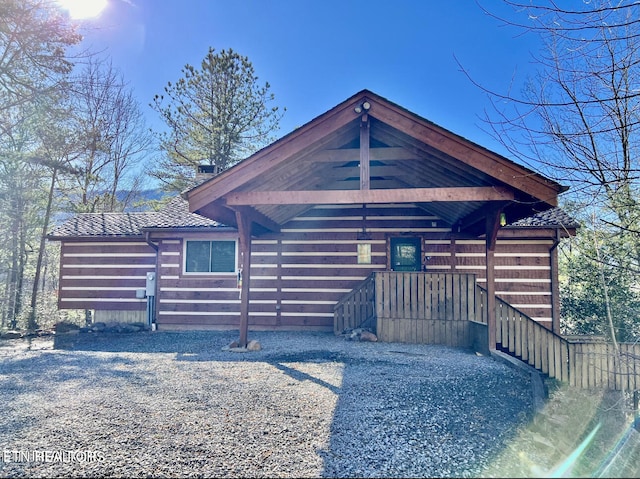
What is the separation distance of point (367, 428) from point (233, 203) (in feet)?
14.0

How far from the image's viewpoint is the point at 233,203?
20.9 feet

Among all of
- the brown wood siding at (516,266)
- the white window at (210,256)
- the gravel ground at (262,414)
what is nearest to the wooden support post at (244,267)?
the gravel ground at (262,414)

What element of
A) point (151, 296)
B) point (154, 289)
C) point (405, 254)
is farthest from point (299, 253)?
point (151, 296)

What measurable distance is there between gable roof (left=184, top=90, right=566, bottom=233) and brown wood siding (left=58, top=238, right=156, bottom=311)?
4.90m

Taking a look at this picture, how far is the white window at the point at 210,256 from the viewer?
33.3ft

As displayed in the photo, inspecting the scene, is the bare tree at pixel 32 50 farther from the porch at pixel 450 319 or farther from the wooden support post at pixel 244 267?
the porch at pixel 450 319

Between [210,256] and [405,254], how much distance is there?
17.4 ft

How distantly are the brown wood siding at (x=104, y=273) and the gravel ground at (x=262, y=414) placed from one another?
13.6 feet

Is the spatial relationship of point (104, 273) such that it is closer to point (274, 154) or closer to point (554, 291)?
point (274, 154)

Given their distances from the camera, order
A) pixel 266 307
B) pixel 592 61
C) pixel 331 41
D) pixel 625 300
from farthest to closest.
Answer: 1. pixel 331 41
2. pixel 266 307
3. pixel 625 300
4. pixel 592 61

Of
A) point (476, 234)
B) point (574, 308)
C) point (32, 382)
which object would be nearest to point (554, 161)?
point (476, 234)

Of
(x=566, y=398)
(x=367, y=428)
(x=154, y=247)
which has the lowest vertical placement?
(x=566, y=398)

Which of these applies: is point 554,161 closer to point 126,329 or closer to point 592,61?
point 592,61

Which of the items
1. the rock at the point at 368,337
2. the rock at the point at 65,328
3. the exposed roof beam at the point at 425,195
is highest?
the exposed roof beam at the point at 425,195
